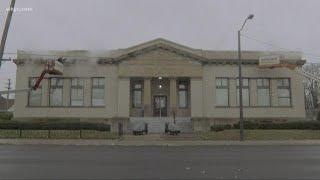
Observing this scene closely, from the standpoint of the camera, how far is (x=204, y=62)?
5194 cm

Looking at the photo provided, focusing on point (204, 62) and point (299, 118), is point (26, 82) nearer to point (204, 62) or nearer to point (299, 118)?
point (204, 62)

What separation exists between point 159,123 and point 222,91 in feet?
26.6

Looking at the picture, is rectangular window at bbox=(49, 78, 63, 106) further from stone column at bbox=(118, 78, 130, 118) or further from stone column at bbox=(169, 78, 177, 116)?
stone column at bbox=(169, 78, 177, 116)

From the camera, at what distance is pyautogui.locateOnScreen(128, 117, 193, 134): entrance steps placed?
48.9 meters

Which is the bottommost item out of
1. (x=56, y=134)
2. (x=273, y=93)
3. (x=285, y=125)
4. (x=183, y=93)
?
(x=56, y=134)

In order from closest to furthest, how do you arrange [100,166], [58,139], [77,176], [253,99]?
[77,176], [100,166], [58,139], [253,99]

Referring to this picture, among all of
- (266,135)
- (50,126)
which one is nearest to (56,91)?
(50,126)

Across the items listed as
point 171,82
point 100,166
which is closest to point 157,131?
point 171,82

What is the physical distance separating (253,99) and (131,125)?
528 inches

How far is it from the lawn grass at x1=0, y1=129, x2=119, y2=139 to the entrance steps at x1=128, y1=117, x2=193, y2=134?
841cm

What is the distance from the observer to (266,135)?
40.2 m

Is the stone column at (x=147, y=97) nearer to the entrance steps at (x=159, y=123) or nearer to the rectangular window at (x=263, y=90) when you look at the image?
the entrance steps at (x=159, y=123)

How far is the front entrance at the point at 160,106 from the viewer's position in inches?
2110

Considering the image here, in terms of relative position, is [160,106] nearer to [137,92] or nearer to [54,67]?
[137,92]
